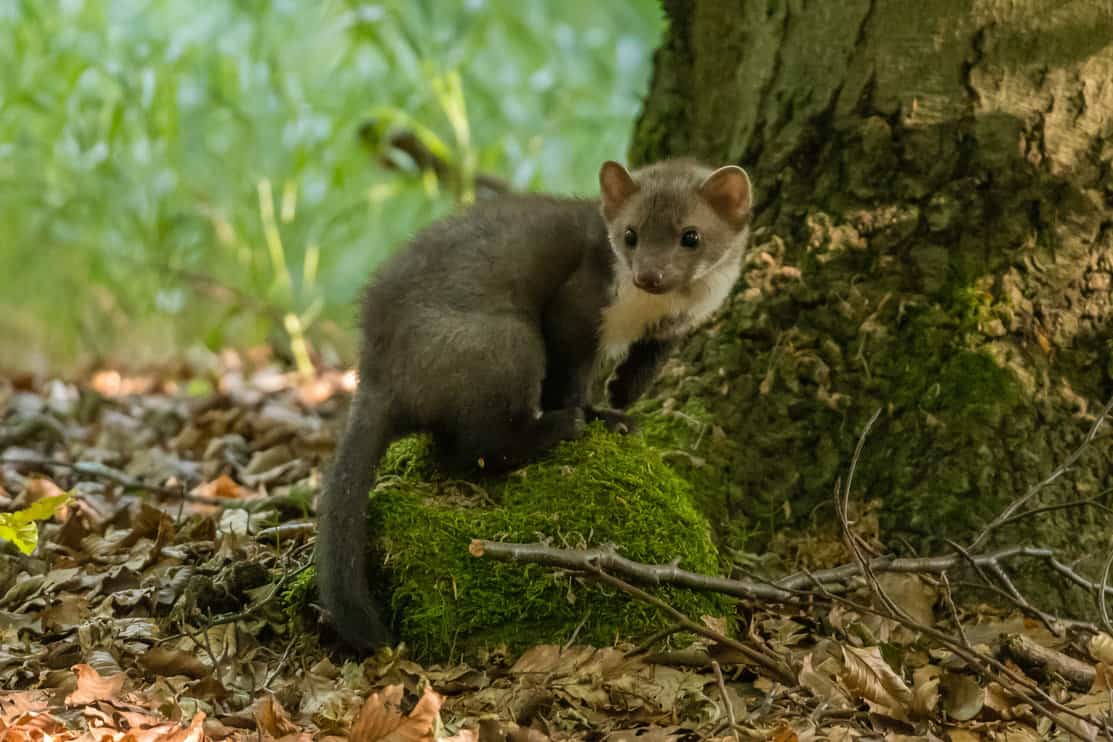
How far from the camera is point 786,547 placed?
432 cm

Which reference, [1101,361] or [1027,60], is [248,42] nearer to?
[1027,60]

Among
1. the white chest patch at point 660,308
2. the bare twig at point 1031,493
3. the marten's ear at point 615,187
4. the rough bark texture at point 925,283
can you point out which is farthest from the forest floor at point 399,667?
the marten's ear at point 615,187

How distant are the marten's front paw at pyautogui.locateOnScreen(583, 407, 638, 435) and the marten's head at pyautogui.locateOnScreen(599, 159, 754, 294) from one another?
1.72ft

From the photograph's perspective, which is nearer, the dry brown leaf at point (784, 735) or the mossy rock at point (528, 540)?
the dry brown leaf at point (784, 735)

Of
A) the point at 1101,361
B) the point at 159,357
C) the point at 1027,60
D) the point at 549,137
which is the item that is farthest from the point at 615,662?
the point at 159,357

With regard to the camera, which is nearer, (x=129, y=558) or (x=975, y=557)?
(x=975, y=557)

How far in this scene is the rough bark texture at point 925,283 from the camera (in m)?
4.15

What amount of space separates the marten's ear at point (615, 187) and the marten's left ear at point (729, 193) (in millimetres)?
285

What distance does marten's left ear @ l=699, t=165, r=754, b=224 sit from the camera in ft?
14.0

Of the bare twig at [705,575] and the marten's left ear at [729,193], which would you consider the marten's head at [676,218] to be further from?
the bare twig at [705,575]

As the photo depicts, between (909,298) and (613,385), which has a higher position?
(909,298)

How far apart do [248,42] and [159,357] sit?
2882 mm

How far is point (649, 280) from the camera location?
4184 millimetres

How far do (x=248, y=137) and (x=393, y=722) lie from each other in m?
5.40
